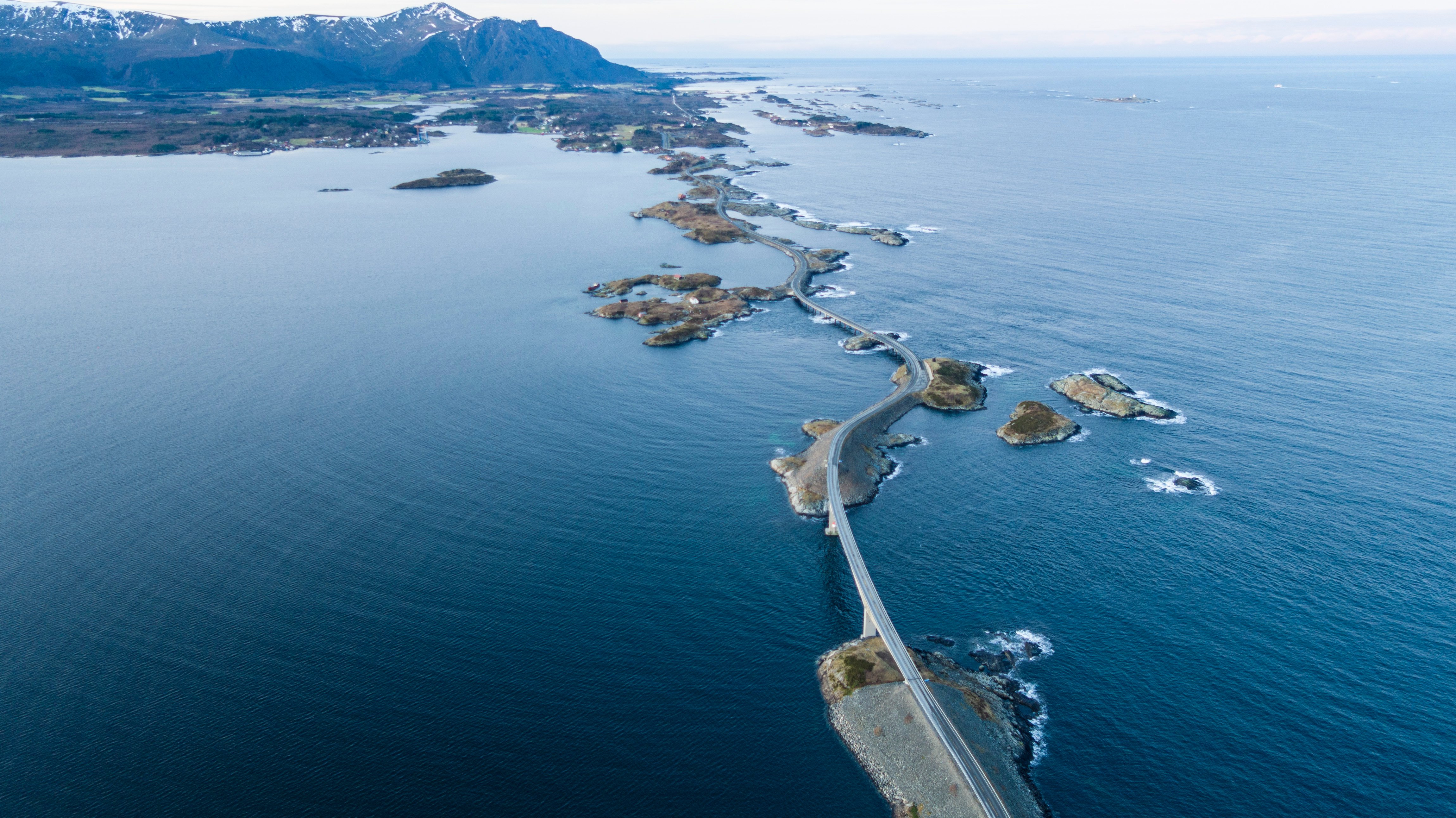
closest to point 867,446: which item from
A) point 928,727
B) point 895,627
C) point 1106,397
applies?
point 895,627

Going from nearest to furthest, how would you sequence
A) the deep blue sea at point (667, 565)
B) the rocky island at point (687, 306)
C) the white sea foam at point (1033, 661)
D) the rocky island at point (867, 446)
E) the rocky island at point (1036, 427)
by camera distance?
the deep blue sea at point (667, 565)
the white sea foam at point (1033, 661)
the rocky island at point (867, 446)
the rocky island at point (1036, 427)
the rocky island at point (687, 306)

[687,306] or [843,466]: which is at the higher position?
[687,306]

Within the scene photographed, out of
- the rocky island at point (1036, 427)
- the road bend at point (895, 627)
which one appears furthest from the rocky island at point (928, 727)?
the rocky island at point (1036, 427)

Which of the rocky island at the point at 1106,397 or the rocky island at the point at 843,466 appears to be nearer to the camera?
the rocky island at the point at 843,466

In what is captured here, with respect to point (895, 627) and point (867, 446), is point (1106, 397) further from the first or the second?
point (895, 627)

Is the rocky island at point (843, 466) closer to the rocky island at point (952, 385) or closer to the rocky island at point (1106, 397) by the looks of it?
the rocky island at point (952, 385)

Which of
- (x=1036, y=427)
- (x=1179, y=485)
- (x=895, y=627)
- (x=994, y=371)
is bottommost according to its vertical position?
(x=895, y=627)

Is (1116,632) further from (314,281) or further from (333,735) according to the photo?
(314,281)
